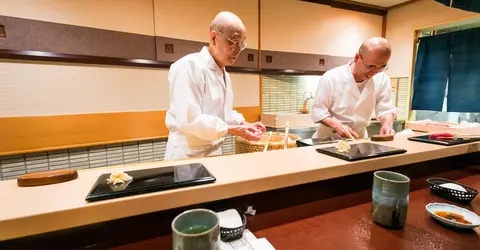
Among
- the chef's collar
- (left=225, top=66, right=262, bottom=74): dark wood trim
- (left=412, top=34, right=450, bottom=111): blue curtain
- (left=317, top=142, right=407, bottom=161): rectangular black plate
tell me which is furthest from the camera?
(left=412, top=34, right=450, bottom=111): blue curtain

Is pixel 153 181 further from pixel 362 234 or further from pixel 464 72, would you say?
pixel 464 72

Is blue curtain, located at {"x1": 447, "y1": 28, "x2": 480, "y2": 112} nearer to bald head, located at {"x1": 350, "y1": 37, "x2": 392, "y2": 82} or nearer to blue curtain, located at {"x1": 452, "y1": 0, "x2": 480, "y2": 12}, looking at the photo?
bald head, located at {"x1": 350, "y1": 37, "x2": 392, "y2": 82}

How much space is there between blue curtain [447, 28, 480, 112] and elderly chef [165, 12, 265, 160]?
3.90 m

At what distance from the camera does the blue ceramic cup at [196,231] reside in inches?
20.0

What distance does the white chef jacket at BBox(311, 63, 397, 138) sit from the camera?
2.28 m

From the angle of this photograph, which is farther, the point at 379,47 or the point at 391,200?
the point at 379,47

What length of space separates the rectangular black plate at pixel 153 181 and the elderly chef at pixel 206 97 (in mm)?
516

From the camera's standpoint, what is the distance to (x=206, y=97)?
1619mm

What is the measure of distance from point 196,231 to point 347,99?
214cm

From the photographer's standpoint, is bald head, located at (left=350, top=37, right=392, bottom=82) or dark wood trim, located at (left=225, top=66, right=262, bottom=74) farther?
dark wood trim, located at (left=225, top=66, right=262, bottom=74)

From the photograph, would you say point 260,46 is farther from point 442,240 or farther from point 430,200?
point 442,240

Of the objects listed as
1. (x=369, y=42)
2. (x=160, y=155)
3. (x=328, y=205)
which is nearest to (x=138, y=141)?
(x=160, y=155)

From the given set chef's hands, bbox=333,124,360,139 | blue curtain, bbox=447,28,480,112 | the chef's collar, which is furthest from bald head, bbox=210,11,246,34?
blue curtain, bbox=447,28,480,112

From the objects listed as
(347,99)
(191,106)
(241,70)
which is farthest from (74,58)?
(347,99)
